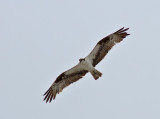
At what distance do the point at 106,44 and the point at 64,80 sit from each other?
2673 mm

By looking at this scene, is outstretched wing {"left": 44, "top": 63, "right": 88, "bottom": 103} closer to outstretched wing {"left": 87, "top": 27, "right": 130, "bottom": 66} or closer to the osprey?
the osprey

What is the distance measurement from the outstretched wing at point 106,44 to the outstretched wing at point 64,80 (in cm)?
94

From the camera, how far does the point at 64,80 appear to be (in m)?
25.6

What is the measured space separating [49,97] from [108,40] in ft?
12.8

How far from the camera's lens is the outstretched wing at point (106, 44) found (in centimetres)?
2461

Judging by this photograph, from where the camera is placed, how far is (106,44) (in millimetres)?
24672

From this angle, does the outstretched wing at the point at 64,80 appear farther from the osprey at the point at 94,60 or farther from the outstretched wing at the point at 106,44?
the outstretched wing at the point at 106,44

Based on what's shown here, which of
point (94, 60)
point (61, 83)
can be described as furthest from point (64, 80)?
point (94, 60)

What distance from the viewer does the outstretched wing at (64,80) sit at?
25.3 meters

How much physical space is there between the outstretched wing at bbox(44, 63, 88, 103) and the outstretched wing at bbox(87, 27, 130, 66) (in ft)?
3.08

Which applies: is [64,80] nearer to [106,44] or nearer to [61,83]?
[61,83]

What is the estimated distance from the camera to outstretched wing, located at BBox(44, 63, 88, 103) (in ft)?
83.0

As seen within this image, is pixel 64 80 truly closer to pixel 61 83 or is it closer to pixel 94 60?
pixel 61 83

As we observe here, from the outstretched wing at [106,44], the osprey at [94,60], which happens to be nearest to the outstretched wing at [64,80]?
the osprey at [94,60]
